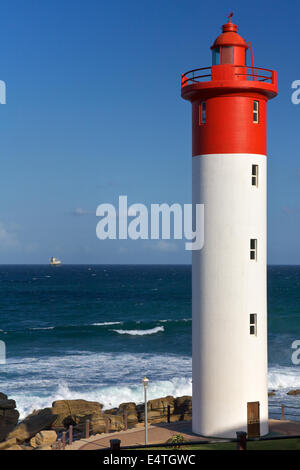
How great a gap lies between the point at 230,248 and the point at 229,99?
4.19m

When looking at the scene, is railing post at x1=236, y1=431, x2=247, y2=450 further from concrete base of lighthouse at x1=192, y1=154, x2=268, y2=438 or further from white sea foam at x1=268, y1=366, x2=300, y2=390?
white sea foam at x1=268, y1=366, x2=300, y2=390

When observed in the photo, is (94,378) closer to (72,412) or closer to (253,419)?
(72,412)

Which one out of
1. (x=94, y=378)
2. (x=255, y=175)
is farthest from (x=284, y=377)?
(x=255, y=175)

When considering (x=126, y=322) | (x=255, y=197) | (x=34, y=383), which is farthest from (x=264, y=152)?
(x=126, y=322)

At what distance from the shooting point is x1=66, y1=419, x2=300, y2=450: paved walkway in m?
19.3

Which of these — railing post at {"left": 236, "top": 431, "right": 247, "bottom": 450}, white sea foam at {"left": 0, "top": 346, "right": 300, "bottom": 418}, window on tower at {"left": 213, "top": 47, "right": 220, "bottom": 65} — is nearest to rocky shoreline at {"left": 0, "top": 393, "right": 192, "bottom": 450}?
white sea foam at {"left": 0, "top": 346, "right": 300, "bottom": 418}

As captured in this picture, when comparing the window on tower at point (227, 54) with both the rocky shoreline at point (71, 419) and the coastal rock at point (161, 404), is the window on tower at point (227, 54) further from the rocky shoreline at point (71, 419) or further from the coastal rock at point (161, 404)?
the coastal rock at point (161, 404)

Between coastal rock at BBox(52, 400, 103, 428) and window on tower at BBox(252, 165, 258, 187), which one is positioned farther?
coastal rock at BBox(52, 400, 103, 428)

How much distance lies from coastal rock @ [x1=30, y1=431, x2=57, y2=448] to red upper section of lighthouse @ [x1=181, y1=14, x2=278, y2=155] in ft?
34.9

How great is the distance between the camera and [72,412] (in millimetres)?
27484

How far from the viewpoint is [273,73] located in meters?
19.5

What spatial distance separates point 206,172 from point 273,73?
350 centimetres
